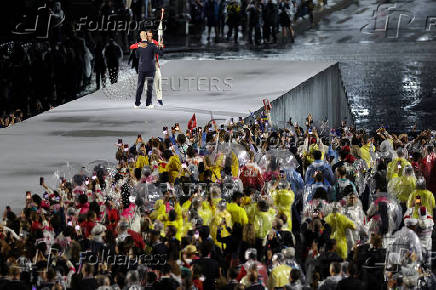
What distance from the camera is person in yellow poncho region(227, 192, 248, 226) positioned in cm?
1252

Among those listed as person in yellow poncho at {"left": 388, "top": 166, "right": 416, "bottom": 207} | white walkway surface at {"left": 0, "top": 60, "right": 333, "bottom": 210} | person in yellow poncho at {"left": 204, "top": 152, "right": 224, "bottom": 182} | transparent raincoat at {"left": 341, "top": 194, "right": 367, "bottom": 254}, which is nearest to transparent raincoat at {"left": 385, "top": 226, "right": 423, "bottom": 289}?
transparent raincoat at {"left": 341, "top": 194, "right": 367, "bottom": 254}

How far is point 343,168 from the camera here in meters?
13.7

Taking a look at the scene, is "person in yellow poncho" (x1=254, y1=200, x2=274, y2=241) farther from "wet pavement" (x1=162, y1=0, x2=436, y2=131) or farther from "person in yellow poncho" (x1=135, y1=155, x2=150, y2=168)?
"wet pavement" (x1=162, y1=0, x2=436, y2=131)

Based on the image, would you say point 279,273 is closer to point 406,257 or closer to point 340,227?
point 406,257

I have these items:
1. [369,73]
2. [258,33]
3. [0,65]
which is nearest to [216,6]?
[258,33]

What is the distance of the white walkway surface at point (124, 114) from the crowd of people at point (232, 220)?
91cm

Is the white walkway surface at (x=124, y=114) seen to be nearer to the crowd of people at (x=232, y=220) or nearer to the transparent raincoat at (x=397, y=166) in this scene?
the crowd of people at (x=232, y=220)

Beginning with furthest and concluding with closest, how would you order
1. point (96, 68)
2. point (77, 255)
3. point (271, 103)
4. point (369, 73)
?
1. point (369, 73)
2. point (96, 68)
3. point (271, 103)
4. point (77, 255)

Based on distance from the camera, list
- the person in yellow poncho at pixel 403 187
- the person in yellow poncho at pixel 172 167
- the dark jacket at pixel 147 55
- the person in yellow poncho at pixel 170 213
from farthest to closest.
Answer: the dark jacket at pixel 147 55 → the person in yellow poncho at pixel 172 167 → the person in yellow poncho at pixel 403 187 → the person in yellow poncho at pixel 170 213

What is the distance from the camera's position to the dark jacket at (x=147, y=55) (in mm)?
19406

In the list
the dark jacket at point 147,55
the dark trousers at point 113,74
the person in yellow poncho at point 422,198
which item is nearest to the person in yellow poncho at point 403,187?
the person in yellow poncho at point 422,198

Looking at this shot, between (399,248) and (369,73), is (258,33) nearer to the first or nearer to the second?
(369,73)

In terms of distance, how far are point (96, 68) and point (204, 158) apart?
1345 centimetres

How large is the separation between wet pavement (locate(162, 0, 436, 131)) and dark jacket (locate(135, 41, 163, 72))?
33.0 feet
